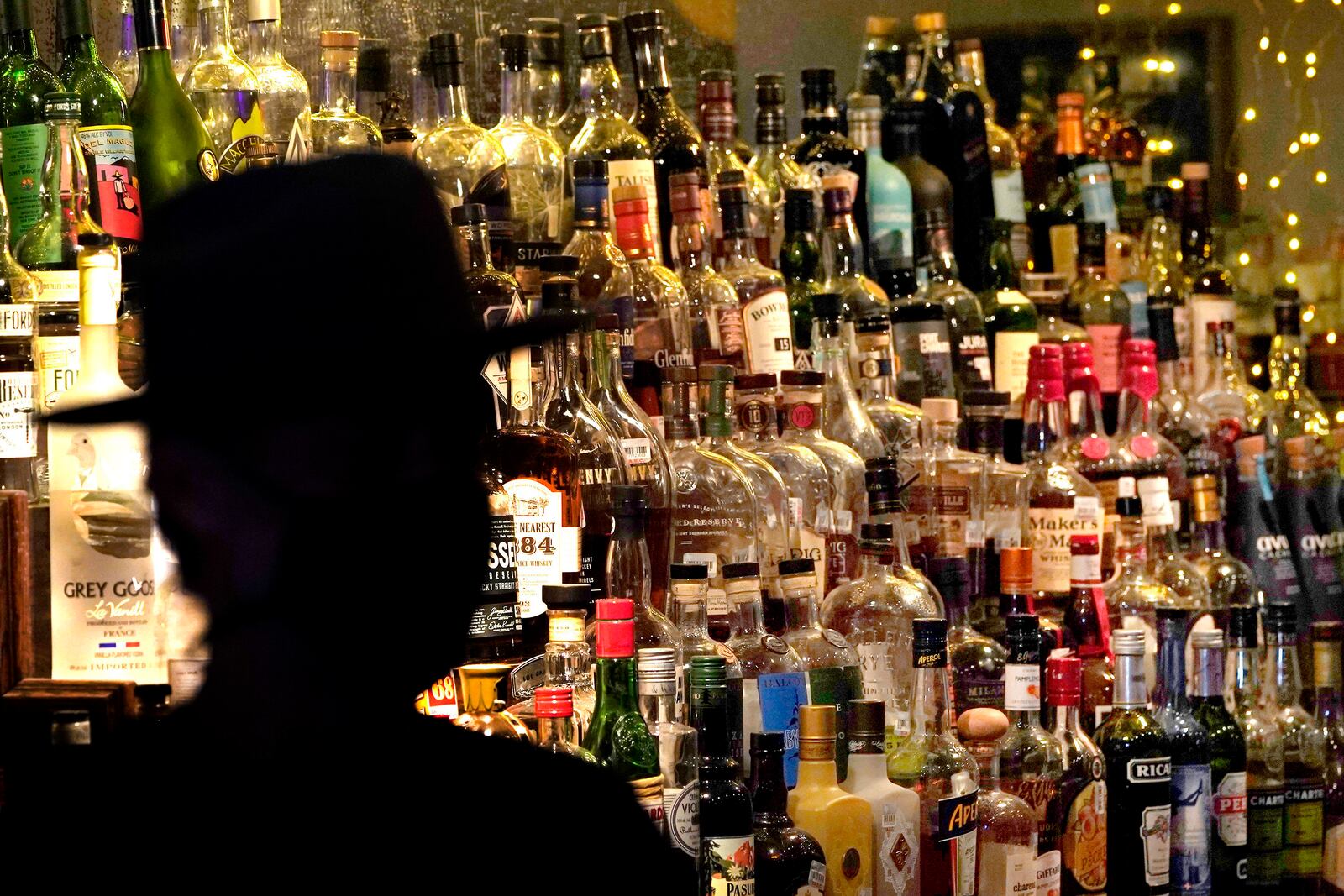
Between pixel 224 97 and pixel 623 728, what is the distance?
2.73ft

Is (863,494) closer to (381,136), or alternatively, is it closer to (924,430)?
(924,430)

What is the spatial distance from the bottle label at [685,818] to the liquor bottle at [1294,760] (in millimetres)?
1285

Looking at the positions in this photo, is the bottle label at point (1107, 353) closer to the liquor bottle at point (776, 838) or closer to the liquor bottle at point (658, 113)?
the liquor bottle at point (658, 113)

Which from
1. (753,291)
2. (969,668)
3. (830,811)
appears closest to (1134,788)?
(969,668)

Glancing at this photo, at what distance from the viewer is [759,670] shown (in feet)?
6.53

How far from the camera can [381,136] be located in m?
2.17

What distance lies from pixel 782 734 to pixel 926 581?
0.41 meters

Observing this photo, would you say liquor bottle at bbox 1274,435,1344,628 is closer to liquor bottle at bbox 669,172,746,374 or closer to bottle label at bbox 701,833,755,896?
liquor bottle at bbox 669,172,746,374

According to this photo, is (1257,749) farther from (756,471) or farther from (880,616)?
(756,471)

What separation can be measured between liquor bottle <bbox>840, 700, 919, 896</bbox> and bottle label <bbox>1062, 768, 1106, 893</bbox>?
398mm

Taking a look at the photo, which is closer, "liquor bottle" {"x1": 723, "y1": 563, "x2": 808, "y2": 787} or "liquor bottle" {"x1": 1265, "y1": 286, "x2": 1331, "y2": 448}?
"liquor bottle" {"x1": 723, "y1": 563, "x2": 808, "y2": 787}

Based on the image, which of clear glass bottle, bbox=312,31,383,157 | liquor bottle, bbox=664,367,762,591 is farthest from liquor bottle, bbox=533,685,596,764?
clear glass bottle, bbox=312,31,383,157

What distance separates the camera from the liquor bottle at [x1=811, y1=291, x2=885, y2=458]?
246 centimetres

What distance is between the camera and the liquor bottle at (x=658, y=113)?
97.2 inches
